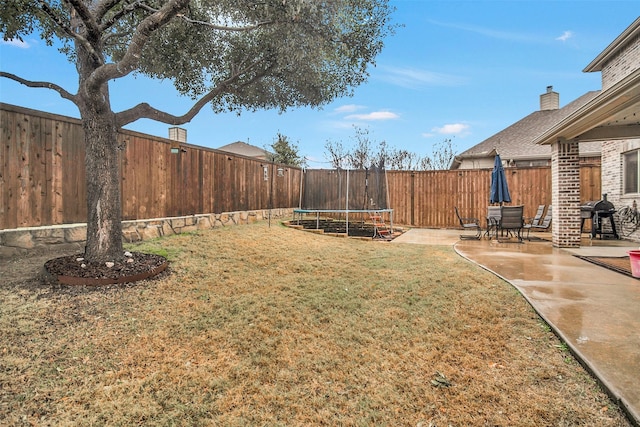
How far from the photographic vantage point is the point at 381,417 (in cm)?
213

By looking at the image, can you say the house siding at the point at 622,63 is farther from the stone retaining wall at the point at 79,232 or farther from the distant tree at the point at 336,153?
the distant tree at the point at 336,153

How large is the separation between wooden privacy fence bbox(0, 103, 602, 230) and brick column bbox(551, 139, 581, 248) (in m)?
4.29

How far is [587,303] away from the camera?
12.2 feet

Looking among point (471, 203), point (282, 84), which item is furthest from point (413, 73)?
point (282, 84)

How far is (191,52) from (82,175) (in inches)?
131

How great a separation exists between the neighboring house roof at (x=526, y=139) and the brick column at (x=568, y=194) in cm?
732

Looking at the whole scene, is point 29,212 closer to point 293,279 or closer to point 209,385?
point 293,279

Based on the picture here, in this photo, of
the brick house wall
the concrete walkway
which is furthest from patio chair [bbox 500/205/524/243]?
the brick house wall

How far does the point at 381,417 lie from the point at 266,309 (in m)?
1.87

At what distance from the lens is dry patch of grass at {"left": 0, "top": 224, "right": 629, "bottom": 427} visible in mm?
2139

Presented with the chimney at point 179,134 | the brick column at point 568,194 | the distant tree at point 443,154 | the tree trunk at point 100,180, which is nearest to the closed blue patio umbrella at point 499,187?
the brick column at point 568,194

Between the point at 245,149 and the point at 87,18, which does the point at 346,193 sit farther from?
the point at 245,149

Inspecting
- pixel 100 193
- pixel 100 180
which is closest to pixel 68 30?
pixel 100 180

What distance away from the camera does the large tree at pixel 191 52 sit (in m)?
4.28
